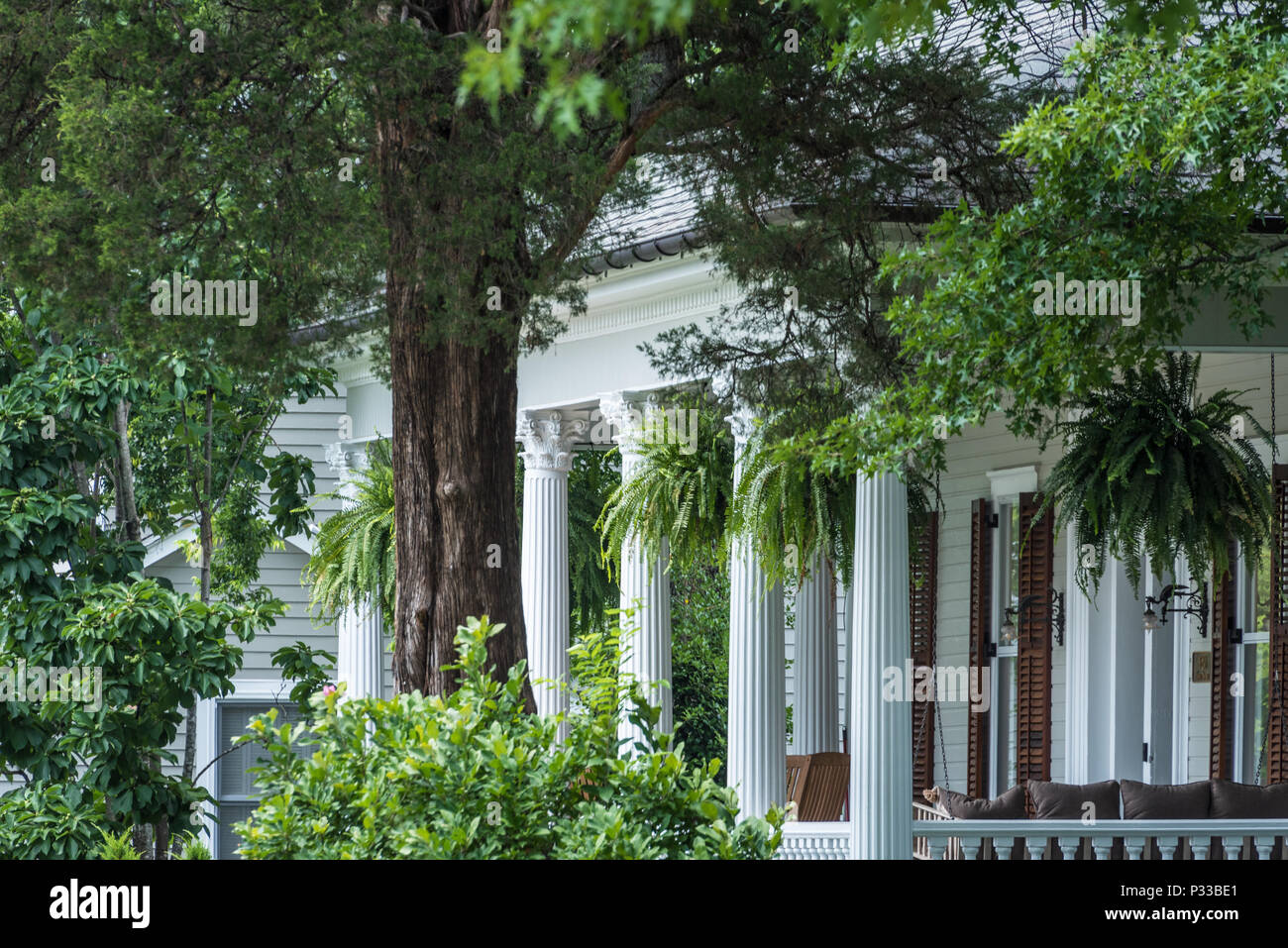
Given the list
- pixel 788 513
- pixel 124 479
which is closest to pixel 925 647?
pixel 788 513

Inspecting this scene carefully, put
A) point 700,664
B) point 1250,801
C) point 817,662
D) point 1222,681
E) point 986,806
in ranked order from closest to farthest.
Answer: point 1250,801 < point 986,806 < point 1222,681 < point 817,662 < point 700,664

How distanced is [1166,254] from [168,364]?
7.45 m

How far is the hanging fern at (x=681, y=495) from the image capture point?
11781mm

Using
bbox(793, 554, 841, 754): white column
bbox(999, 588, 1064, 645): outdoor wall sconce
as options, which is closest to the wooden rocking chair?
bbox(793, 554, 841, 754): white column

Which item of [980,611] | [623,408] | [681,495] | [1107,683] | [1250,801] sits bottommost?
[1250,801]

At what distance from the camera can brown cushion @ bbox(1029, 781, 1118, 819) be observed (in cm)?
1215

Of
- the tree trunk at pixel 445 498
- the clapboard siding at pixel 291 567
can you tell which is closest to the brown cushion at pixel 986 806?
the tree trunk at pixel 445 498

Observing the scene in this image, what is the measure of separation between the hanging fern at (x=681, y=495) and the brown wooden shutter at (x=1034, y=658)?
3.51 m

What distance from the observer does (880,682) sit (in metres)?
9.70

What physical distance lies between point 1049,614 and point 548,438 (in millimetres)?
4642

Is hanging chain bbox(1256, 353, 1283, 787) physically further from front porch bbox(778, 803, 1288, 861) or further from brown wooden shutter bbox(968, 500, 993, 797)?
brown wooden shutter bbox(968, 500, 993, 797)

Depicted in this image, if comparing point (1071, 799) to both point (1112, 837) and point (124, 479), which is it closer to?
point (1112, 837)

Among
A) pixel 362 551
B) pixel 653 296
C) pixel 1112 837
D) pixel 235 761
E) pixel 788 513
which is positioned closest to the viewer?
pixel 1112 837

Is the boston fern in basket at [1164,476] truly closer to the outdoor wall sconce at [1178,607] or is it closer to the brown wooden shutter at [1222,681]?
the outdoor wall sconce at [1178,607]
